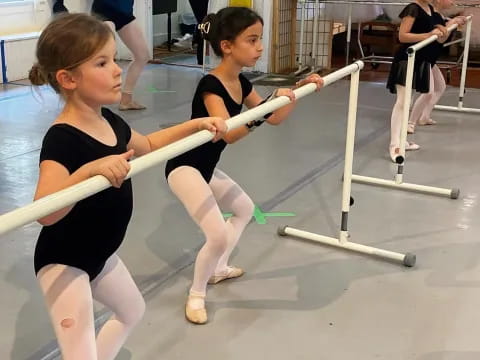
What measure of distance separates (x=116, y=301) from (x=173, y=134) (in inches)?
19.4

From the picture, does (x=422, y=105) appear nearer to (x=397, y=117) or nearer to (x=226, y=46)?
(x=397, y=117)

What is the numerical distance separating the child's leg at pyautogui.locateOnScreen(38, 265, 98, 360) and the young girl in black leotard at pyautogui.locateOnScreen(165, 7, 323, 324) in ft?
2.39

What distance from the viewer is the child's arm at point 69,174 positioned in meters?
1.35

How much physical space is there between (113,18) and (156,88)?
1380 mm

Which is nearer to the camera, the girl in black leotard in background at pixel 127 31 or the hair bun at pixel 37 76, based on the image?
the hair bun at pixel 37 76

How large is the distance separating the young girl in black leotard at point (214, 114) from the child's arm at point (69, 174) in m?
0.74

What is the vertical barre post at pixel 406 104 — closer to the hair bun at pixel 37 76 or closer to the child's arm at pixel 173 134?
the child's arm at pixel 173 134

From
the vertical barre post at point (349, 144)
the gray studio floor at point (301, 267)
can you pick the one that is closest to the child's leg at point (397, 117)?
the gray studio floor at point (301, 267)

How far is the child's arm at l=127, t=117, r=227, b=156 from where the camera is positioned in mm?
1729

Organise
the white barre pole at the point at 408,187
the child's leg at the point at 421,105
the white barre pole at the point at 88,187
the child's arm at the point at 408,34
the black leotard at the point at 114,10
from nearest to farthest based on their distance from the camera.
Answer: the white barre pole at the point at 88,187 < the white barre pole at the point at 408,187 < the child's arm at the point at 408,34 < the child's leg at the point at 421,105 < the black leotard at the point at 114,10

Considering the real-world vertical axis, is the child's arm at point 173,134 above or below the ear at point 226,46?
below

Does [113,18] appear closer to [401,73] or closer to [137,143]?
[401,73]

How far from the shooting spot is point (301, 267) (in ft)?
9.04

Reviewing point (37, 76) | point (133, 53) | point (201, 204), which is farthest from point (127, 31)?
point (37, 76)
